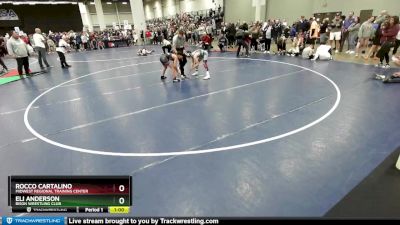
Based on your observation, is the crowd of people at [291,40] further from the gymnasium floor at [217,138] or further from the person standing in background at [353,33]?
the gymnasium floor at [217,138]

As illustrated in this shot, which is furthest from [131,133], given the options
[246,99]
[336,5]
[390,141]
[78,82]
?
[336,5]

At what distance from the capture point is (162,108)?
22.4ft

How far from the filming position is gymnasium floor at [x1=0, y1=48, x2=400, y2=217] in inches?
135

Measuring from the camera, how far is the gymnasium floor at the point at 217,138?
135 inches

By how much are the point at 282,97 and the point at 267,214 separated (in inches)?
181

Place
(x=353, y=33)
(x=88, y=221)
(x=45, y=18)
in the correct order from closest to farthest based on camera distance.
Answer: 1. (x=88, y=221)
2. (x=353, y=33)
3. (x=45, y=18)

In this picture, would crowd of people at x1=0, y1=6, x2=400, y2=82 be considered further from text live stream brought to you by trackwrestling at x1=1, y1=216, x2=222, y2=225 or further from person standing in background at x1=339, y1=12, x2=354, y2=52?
text live stream brought to you by trackwrestling at x1=1, y1=216, x2=222, y2=225

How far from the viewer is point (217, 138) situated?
Result: 16.3 ft
